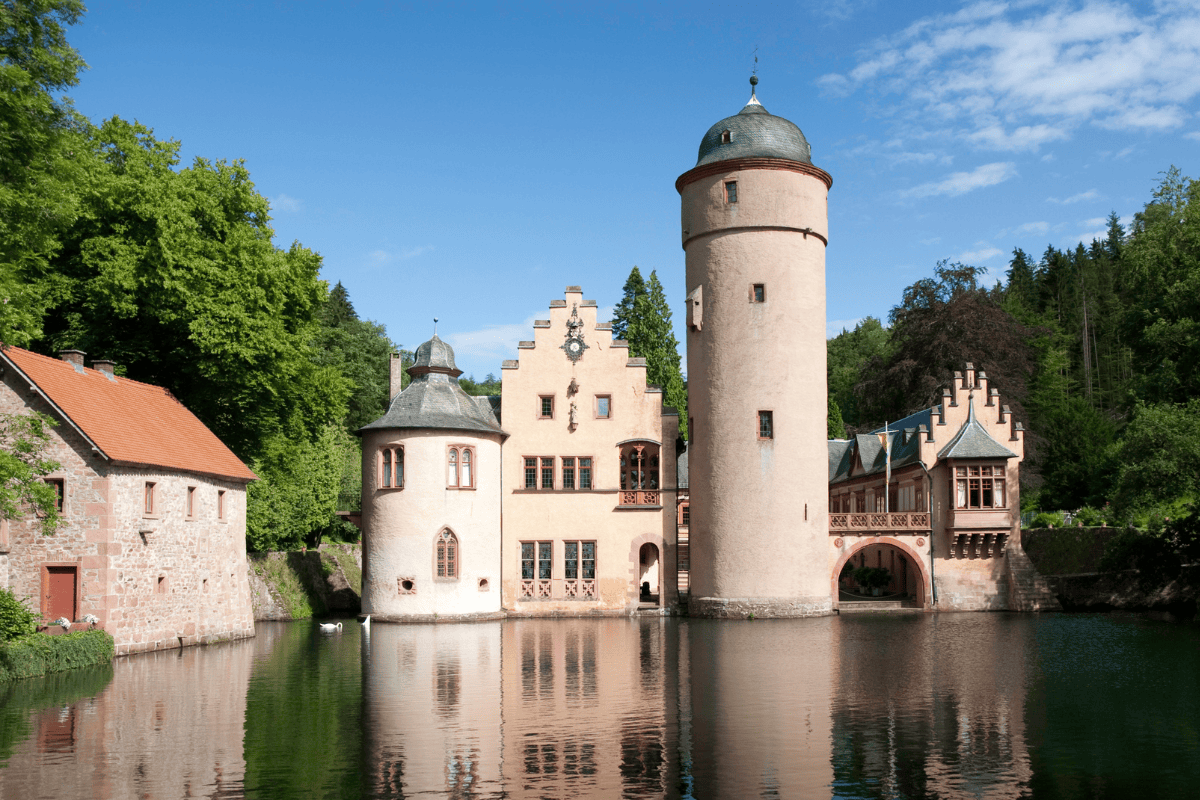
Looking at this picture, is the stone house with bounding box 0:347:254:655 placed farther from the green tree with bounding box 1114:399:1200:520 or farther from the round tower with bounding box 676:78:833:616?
the green tree with bounding box 1114:399:1200:520

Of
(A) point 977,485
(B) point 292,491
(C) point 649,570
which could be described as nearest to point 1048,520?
(A) point 977,485

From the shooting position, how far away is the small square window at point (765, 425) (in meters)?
33.0

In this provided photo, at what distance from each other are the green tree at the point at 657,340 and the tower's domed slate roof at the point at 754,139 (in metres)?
21.1

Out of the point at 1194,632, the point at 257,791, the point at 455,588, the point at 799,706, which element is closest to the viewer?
the point at 257,791

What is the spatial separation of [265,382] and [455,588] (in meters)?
8.99

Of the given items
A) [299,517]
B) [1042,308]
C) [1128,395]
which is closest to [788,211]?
[1128,395]

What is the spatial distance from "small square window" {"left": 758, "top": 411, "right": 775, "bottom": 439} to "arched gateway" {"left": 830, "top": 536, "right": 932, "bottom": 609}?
5.19 meters

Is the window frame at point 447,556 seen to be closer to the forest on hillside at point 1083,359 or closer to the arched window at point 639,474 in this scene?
the arched window at point 639,474

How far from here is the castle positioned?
107ft

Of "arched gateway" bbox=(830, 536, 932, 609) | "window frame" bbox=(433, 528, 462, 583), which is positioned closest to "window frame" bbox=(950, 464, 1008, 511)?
"arched gateway" bbox=(830, 536, 932, 609)

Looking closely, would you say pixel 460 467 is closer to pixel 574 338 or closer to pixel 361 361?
pixel 574 338

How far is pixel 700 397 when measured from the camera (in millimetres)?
34094

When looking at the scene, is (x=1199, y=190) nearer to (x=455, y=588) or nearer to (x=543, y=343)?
(x=543, y=343)

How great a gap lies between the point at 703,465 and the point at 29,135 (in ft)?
74.0
